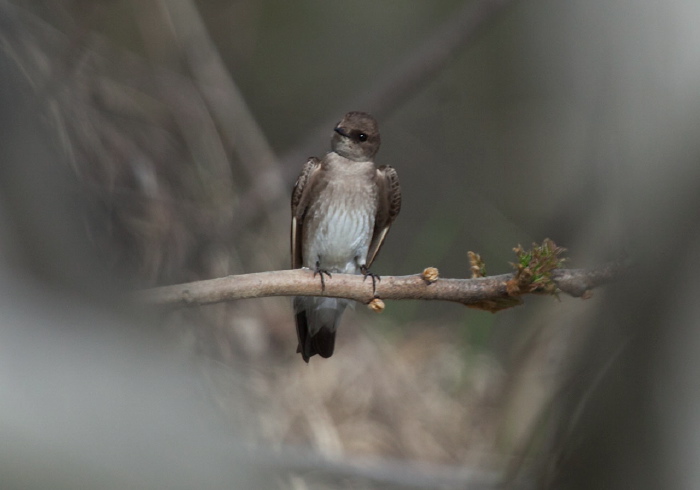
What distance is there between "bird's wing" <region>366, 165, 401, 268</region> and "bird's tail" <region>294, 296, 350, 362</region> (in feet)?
0.97

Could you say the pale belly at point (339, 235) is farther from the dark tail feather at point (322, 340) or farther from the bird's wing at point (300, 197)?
the dark tail feather at point (322, 340)

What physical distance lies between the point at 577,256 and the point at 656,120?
3.45m

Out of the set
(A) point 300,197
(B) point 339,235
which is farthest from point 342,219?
(A) point 300,197

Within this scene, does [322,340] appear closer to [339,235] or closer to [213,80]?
[339,235]

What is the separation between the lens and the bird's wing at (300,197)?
3.16 m

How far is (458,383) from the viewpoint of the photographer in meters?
4.90

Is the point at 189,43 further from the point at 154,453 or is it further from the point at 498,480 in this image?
the point at 154,453

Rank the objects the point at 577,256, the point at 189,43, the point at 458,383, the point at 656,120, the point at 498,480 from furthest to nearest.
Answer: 1. the point at 189,43
2. the point at 458,383
3. the point at 577,256
4. the point at 498,480
5. the point at 656,120

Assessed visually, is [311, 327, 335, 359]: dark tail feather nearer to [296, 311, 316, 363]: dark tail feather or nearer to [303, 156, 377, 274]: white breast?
[296, 311, 316, 363]: dark tail feather

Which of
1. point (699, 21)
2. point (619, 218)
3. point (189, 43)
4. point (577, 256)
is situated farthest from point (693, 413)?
point (189, 43)

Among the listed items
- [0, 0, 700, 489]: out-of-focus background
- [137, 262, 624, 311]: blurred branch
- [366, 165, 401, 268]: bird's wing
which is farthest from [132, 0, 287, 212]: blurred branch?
[137, 262, 624, 311]: blurred branch

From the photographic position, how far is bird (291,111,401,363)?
3.14 metres

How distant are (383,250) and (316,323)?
2.53 m

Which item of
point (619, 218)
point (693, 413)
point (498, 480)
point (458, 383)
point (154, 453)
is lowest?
point (154, 453)
